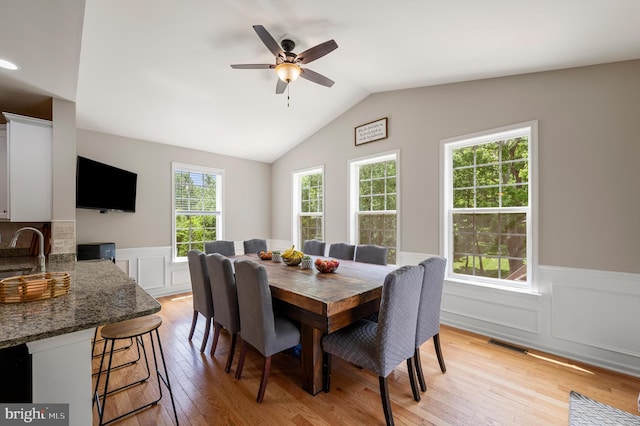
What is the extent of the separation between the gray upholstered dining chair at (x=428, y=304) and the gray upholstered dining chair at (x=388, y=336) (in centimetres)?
12

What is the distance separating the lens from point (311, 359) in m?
2.02

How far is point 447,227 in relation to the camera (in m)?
3.34

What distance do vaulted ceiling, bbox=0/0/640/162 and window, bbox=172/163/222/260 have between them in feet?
3.77

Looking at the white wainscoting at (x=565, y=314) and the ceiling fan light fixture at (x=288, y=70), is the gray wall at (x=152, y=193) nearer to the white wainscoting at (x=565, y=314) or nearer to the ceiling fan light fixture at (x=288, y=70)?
the ceiling fan light fixture at (x=288, y=70)

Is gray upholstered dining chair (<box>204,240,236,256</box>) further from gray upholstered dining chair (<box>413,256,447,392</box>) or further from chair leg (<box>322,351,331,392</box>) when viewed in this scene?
gray upholstered dining chair (<box>413,256,447,392</box>)

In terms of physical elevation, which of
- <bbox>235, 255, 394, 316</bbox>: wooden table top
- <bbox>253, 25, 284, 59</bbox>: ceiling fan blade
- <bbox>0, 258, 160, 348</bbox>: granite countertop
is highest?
<bbox>253, 25, 284, 59</bbox>: ceiling fan blade

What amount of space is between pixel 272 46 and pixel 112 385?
117 inches

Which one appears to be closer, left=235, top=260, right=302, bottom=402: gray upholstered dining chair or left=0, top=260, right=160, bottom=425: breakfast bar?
left=0, top=260, right=160, bottom=425: breakfast bar

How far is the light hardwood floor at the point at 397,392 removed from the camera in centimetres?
179

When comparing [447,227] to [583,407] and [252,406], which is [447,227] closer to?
[583,407]

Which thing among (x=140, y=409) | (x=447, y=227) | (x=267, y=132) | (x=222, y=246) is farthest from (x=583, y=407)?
(x=267, y=132)

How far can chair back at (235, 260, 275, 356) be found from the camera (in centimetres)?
191

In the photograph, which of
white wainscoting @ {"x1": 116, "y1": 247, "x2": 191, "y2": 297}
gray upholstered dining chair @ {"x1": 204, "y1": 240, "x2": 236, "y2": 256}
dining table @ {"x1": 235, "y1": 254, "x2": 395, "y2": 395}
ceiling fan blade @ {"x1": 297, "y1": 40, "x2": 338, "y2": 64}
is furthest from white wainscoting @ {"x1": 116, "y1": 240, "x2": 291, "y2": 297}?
ceiling fan blade @ {"x1": 297, "y1": 40, "x2": 338, "y2": 64}

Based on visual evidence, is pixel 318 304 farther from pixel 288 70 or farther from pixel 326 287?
pixel 288 70
